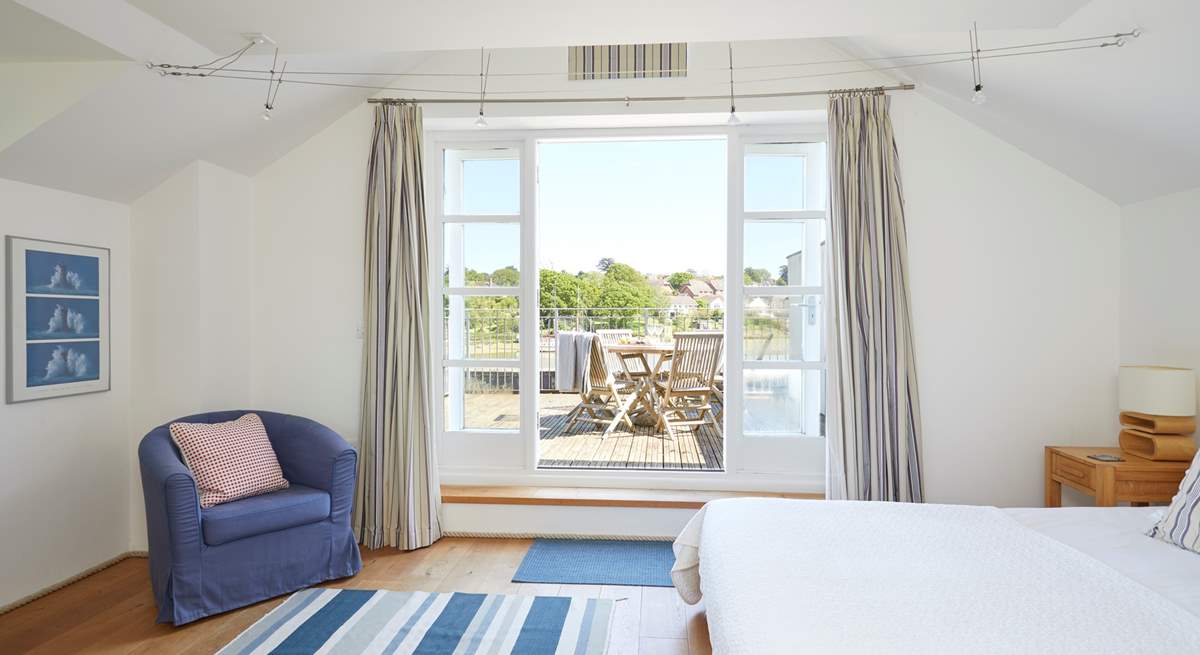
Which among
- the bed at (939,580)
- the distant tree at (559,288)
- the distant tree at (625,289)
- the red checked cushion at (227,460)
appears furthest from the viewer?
the distant tree at (625,289)

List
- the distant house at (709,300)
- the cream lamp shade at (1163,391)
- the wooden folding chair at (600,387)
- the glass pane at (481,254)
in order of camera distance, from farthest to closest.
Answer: the distant house at (709,300), the wooden folding chair at (600,387), the glass pane at (481,254), the cream lamp shade at (1163,391)

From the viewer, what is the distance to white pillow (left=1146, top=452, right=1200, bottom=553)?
1.88m

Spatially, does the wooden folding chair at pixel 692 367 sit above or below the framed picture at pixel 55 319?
below

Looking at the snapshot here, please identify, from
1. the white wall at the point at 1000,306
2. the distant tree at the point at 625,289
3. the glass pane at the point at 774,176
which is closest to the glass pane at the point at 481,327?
the glass pane at the point at 774,176

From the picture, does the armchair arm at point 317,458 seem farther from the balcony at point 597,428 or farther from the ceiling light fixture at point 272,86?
the ceiling light fixture at point 272,86

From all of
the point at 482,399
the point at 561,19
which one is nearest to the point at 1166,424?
the point at 561,19

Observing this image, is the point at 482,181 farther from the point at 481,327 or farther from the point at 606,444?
the point at 606,444

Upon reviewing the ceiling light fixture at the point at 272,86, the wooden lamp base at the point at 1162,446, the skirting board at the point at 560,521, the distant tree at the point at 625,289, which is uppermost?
the ceiling light fixture at the point at 272,86

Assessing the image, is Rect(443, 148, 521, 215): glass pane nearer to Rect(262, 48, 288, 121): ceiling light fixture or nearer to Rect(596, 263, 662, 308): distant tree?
Rect(262, 48, 288, 121): ceiling light fixture

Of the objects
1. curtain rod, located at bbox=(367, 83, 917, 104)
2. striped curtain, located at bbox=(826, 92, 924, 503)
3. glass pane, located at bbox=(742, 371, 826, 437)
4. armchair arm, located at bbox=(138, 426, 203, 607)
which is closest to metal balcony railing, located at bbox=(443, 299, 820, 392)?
glass pane, located at bbox=(742, 371, 826, 437)

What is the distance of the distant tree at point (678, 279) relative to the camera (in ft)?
36.1

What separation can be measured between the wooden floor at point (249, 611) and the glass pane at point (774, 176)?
2132 mm

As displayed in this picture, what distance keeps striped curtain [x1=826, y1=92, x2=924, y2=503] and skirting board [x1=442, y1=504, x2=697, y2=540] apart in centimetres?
94

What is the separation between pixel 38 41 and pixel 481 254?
6.75 feet
